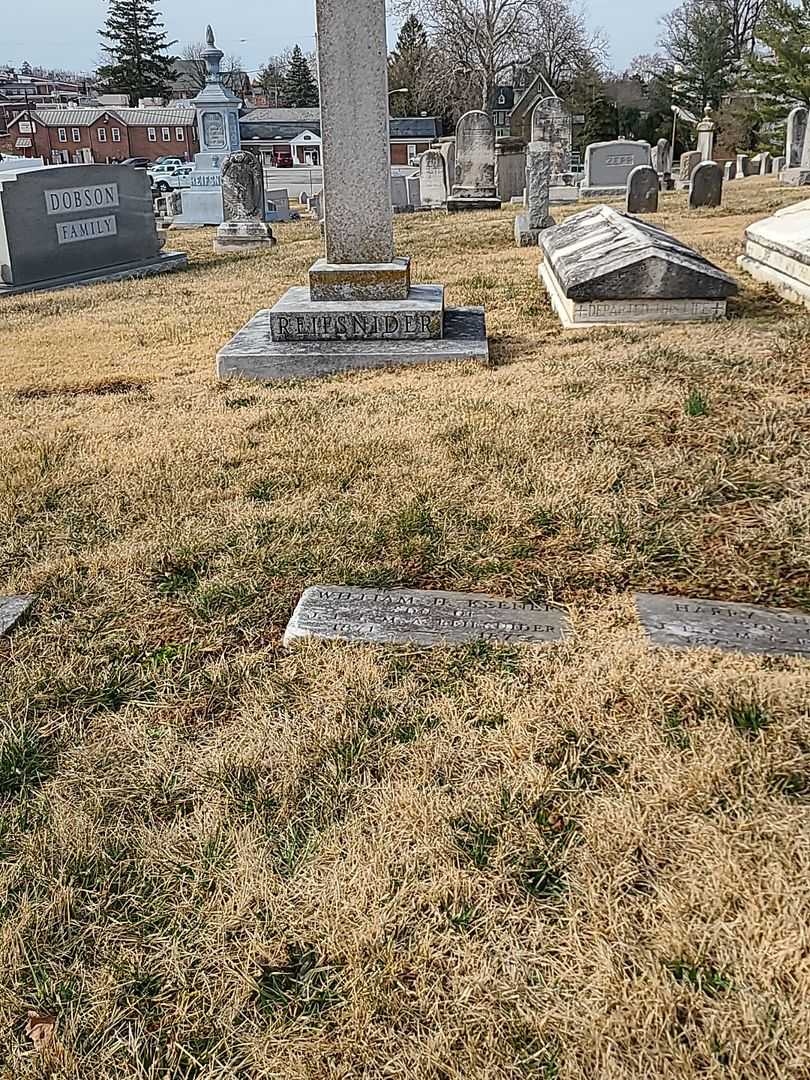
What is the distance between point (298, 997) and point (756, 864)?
0.94 metres

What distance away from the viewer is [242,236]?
14.3 m

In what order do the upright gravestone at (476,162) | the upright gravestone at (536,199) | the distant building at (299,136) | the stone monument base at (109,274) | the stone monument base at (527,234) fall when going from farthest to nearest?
the distant building at (299,136), the upright gravestone at (476,162), the stone monument base at (527,234), the upright gravestone at (536,199), the stone monument base at (109,274)

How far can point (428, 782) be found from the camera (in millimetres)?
2090

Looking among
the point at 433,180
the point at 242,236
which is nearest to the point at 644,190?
the point at 242,236

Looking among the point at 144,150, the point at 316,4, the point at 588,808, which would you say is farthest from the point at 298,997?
the point at 144,150

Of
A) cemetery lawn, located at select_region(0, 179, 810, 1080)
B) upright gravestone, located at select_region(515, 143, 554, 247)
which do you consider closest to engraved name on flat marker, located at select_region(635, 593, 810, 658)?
cemetery lawn, located at select_region(0, 179, 810, 1080)

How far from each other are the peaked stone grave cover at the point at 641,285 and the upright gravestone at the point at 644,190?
24.9ft

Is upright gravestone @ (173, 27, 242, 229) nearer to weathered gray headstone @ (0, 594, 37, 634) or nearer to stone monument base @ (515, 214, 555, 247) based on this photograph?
stone monument base @ (515, 214, 555, 247)

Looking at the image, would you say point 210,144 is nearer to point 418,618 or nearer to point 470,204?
point 470,204

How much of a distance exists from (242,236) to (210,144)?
7.38 meters

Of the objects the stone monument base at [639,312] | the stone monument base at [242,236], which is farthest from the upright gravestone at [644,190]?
the stone monument base at [639,312]

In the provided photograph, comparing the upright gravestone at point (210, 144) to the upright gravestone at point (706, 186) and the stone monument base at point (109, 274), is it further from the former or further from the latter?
the upright gravestone at point (706, 186)

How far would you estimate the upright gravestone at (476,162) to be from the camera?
17906 mm

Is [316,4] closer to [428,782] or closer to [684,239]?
[428,782]
